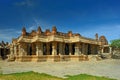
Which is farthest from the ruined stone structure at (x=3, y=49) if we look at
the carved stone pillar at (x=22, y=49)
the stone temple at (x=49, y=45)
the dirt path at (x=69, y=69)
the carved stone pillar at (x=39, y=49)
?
the dirt path at (x=69, y=69)

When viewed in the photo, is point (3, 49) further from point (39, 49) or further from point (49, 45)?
point (39, 49)

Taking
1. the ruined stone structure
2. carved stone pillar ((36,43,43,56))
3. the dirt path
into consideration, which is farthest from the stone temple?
the ruined stone structure

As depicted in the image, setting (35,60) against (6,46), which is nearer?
(35,60)

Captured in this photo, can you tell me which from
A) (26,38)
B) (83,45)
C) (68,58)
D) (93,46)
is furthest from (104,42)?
(26,38)

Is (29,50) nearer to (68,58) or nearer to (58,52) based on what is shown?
(58,52)

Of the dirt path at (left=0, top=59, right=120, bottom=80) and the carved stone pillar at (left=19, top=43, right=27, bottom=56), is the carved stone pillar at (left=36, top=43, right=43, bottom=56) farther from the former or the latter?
the dirt path at (left=0, top=59, right=120, bottom=80)

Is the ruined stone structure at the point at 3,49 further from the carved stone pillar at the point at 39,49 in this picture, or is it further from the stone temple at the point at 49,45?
the carved stone pillar at the point at 39,49

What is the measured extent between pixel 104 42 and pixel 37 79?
60910 millimetres

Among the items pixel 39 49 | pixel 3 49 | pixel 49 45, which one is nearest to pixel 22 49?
pixel 39 49

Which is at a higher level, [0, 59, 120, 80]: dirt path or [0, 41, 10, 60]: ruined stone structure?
[0, 41, 10, 60]: ruined stone structure

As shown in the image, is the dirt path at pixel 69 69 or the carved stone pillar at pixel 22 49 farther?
the carved stone pillar at pixel 22 49

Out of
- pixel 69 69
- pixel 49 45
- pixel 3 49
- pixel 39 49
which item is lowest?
pixel 69 69

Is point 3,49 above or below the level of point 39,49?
below

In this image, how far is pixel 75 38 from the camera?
4128 centimetres
